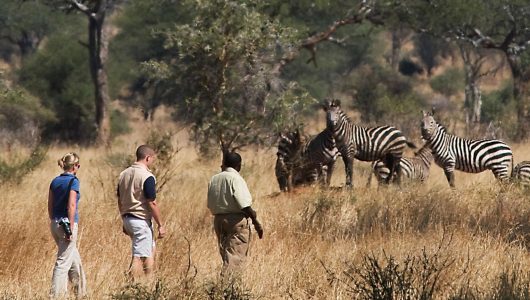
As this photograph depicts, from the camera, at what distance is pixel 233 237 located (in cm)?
961

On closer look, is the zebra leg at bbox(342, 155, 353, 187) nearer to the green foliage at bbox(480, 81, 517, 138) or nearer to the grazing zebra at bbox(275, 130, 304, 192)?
the grazing zebra at bbox(275, 130, 304, 192)

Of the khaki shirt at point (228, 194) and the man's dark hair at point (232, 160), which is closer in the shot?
the khaki shirt at point (228, 194)

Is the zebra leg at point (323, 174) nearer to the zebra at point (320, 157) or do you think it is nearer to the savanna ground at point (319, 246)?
the zebra at point (320, 157)

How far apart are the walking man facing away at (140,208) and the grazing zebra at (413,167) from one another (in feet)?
26.5

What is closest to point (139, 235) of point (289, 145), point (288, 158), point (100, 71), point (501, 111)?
point (288, 158)

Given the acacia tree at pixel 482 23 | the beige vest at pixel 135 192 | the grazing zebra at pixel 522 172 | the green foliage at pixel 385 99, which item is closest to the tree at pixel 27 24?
the green foliage at pixel 385 99

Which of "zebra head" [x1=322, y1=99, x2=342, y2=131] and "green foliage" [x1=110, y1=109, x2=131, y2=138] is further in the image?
"green foliage" [x1=110, y1=109, x2=131, y2=138]

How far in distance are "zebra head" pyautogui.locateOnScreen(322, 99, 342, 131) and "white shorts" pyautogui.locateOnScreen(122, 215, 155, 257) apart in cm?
787

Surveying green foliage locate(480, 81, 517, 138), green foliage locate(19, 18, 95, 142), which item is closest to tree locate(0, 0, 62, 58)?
green foliage locate(19, 18, 95, 142)

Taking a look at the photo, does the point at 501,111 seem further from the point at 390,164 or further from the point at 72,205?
the point at 72,205

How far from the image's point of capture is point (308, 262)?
10.4 metres

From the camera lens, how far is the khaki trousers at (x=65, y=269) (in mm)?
9188

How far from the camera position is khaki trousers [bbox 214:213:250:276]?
9.58 m

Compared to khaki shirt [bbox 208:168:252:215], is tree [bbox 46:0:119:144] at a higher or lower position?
higher
